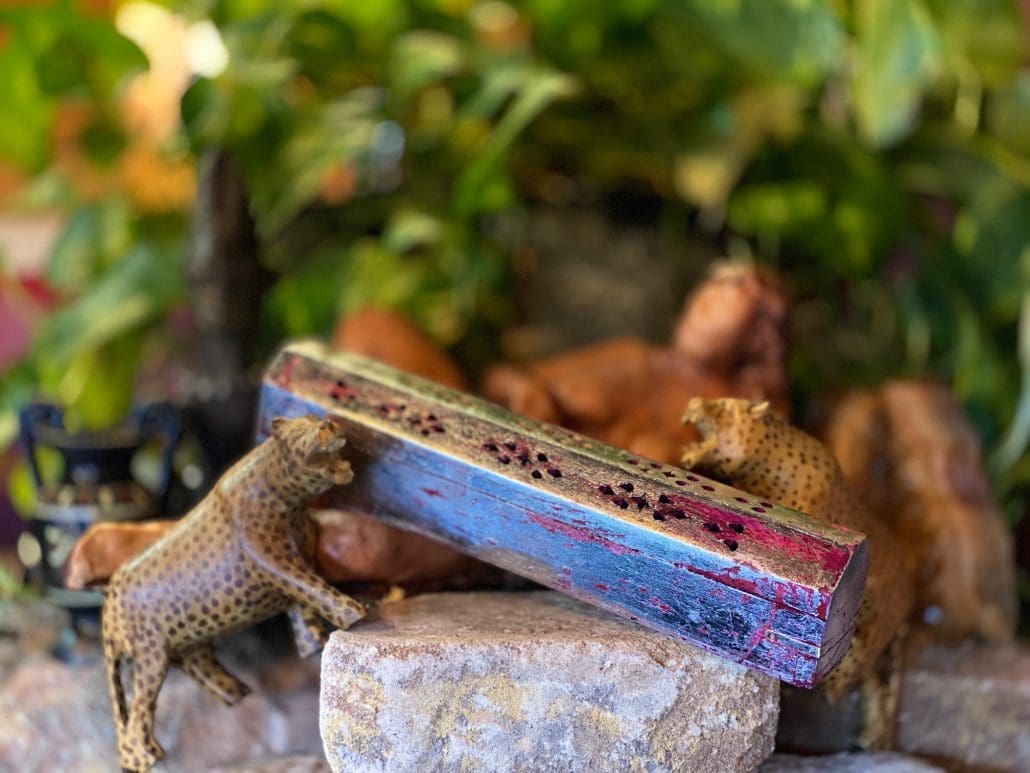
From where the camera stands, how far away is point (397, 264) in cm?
118

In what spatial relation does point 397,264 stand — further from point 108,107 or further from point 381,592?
point 381,592

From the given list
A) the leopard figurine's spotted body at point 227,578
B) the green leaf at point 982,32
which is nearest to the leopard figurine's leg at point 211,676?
the leopard figurine's spotted body at point 227,578

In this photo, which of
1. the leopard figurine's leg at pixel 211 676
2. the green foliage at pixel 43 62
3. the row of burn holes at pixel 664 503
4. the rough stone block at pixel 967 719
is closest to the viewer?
the row of burn holes at pixel 664 503

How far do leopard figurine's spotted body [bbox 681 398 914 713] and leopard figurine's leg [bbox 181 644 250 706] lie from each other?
392 mm

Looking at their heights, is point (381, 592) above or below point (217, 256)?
below

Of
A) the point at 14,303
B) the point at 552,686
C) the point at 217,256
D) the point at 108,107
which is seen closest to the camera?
the point at 552,686

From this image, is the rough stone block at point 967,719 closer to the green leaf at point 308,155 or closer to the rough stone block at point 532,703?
the rough stone block at point 532,703

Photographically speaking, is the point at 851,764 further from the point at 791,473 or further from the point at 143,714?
the point at 143,714

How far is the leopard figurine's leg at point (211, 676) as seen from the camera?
0.68m

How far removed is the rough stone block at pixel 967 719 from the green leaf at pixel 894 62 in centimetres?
55

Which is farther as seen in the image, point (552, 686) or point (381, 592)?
point (381, 592)

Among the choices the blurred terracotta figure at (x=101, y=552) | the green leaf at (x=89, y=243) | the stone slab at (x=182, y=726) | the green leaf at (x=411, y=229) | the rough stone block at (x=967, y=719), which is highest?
the green leaf at (x=411, y=229)

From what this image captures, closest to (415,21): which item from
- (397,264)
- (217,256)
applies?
(397,264)

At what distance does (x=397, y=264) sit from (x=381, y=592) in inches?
22.6
